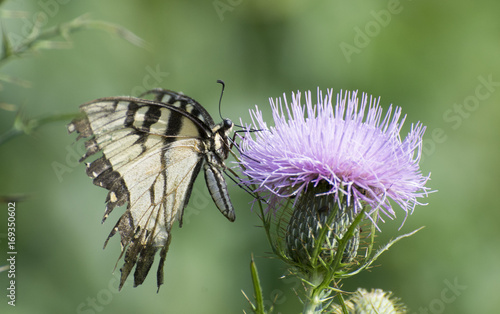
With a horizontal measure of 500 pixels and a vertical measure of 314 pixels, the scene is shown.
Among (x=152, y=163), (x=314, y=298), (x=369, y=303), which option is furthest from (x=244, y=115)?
(x=314, y=298)

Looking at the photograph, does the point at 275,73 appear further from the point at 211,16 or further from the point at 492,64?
the point at 492,64

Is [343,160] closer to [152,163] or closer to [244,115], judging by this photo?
[152,163]

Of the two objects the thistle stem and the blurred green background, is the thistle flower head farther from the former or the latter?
the blurred green background

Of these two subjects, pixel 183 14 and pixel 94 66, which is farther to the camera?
pixel 183 14

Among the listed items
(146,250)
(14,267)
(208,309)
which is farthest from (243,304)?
(146,250)

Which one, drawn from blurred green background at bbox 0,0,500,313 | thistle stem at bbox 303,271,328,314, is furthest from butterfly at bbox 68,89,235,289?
blurred green background at bbox 0,0,500,313

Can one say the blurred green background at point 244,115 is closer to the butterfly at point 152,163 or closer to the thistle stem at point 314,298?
the butterfly at point 152,163

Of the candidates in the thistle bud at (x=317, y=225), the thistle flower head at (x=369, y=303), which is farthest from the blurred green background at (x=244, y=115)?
the thistle bud at (x=317, y=225)
